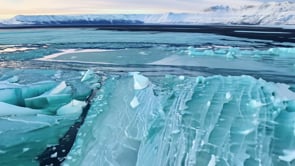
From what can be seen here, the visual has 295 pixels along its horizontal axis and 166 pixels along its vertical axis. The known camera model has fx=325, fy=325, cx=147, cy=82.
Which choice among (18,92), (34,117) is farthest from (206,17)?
(34,117)

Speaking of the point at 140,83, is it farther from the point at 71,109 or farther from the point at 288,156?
the point at 288,156

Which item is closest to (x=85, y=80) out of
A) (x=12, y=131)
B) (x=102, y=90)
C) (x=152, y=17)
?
(x=102, y=90)

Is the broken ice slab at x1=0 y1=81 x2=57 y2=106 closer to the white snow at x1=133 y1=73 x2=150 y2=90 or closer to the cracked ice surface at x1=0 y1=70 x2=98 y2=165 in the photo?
the cracked ice surface at x1=0 y1=70 x2=98 y2=165

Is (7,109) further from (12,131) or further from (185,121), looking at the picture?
(185,121)

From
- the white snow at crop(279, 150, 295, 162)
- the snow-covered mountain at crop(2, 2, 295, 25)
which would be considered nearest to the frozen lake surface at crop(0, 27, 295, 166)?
the white snow at crop(279, 150, 295, 162)

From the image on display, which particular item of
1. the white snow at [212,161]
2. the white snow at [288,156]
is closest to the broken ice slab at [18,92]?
the white snow at [212,161]

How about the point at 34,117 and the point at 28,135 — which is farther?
the point at 34,117

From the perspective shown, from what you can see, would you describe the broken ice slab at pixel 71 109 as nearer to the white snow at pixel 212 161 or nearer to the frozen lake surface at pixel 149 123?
the frozen lake surface at pixel 149 123
